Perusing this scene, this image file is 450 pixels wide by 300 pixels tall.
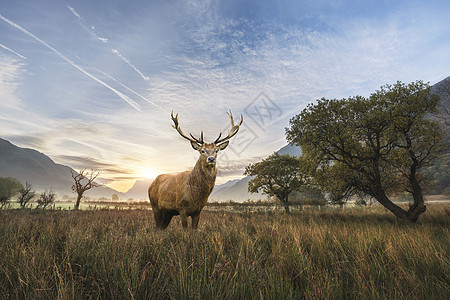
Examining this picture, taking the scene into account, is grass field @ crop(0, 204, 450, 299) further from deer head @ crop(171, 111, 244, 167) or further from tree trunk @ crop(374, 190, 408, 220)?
tree trunk @ crop(374, 190, 408, 220)

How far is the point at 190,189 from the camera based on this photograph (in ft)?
18.6

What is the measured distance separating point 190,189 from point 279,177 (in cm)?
2118

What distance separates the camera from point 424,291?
2053 millimetres

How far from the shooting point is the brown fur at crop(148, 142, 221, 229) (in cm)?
554

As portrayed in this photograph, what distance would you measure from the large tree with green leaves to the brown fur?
787 cm

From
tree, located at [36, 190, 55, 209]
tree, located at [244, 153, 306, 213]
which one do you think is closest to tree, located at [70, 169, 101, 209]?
tree, located at [36, 190, 55, 209]

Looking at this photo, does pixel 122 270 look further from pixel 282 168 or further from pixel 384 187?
pixel 282 168

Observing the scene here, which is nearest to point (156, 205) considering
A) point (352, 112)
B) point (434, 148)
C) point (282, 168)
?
point (352, 112)

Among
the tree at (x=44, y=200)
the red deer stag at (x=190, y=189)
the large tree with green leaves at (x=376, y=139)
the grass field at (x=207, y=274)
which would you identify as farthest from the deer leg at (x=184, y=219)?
the tree at (x=44, y=200)

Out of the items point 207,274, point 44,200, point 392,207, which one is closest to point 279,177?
point 392,207

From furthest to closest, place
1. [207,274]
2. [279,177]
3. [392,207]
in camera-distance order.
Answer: [279,177], [392,207], [207,274]

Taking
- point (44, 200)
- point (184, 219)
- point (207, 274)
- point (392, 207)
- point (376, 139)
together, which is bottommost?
point (392, 207)

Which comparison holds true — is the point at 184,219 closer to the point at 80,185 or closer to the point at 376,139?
the point at 376,139

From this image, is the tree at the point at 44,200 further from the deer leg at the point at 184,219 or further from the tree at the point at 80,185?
the deer leg at the point at 184,219
